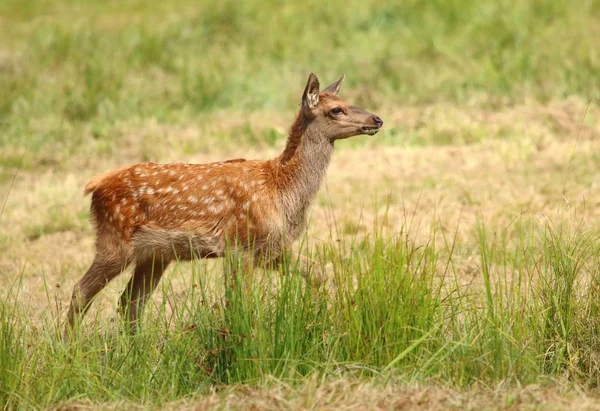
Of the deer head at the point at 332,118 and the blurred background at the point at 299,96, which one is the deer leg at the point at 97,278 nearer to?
the blurred background at the point at 299,96

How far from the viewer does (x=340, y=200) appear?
1189cm

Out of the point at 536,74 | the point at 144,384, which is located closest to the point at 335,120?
the point at 144,384

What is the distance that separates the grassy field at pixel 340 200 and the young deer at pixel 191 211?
0.25 m

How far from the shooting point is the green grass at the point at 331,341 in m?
6.50

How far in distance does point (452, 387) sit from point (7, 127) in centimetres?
979

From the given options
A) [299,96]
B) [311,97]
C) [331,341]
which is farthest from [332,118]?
[299,96]

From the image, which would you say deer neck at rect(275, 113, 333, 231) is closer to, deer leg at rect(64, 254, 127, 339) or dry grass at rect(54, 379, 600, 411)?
deer leg at rect(64, 254, 127, 339)

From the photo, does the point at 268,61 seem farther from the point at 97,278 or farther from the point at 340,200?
the point at 97,278

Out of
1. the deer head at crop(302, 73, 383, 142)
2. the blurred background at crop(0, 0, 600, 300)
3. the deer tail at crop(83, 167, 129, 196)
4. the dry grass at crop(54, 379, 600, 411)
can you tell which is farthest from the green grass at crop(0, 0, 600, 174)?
the dry grass at crop(54, 379, 600, 411)

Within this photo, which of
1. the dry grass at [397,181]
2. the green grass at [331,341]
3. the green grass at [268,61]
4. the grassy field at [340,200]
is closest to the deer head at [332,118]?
the dry grass at [397,181]

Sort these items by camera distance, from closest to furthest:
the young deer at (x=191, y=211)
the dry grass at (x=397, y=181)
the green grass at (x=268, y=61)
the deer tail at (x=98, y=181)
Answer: the young deer at (x=191, y=211)
the deer tail at (x=98, y=181)
the dry grass at (x=397, y=181)
the green grass at (x=268, y=61)

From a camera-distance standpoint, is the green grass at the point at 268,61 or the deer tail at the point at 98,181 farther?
the green grass at the point at 268,61

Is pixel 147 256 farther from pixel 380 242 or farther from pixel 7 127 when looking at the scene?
pixel 7 127

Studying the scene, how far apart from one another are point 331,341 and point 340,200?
17.2 feet
